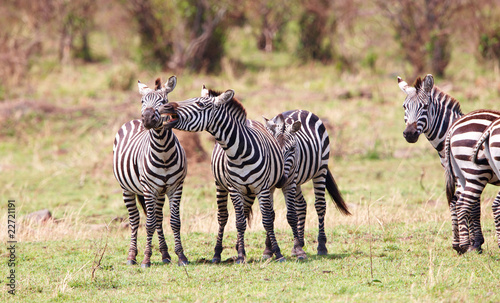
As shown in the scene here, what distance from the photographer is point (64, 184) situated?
1333 cm

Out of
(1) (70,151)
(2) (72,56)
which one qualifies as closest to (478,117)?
(1) (70,151)

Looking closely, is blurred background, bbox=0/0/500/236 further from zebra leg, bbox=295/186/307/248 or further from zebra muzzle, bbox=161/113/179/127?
zebra muzzle, bbox=161/113/179/127

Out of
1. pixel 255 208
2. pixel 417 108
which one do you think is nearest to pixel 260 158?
pixel 417 108

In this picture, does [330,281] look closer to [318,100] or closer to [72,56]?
[318,100]

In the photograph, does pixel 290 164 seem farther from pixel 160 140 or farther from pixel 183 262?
pixel 183 262

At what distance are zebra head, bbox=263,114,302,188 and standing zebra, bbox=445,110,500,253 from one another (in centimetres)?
176

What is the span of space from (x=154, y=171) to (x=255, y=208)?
13.2 feet

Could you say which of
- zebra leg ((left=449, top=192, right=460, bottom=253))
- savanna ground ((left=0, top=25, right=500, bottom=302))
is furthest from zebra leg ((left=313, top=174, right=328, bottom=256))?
zebra leg ((left=449, top=192, right=460, bottom=253))

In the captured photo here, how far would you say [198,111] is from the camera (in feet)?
20.8

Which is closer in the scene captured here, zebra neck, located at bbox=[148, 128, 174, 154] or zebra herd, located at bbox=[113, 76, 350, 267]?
zebra herd, located at bbox=[113, 76, 350, 267]

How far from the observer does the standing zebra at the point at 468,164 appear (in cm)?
648

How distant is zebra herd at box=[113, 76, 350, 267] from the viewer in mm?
6480

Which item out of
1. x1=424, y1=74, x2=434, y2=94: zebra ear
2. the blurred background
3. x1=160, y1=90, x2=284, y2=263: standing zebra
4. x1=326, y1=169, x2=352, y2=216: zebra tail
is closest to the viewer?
x1=160, y1=90, x2=284, y2=263: standing zebra

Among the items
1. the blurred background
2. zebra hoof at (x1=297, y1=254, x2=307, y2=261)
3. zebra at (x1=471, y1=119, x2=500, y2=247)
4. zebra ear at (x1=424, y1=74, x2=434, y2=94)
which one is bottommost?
zebra hoof at (x1=297, y1=254, x2=307, y2=261)
